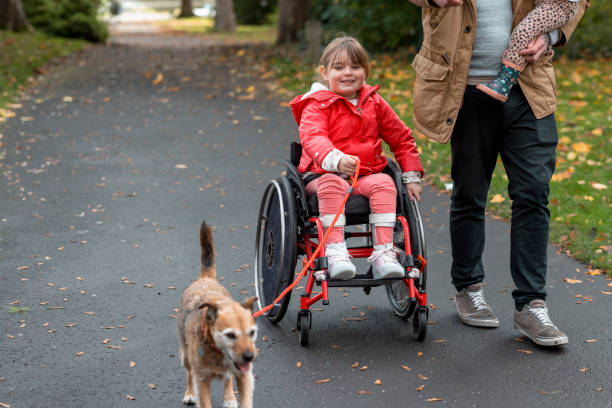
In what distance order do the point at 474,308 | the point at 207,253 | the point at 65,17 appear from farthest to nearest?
1. the point at 65,17
2. the point at 474,308
3. the point at 207,253

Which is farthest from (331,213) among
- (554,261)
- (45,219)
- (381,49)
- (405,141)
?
(381,49)

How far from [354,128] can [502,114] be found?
0.81 metres

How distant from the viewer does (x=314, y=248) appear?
409 centimetres

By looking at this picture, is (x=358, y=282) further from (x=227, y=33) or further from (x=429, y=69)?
(x=227, y=33)

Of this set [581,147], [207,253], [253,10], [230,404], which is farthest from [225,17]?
[230,404]

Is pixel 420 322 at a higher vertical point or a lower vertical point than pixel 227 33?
lower

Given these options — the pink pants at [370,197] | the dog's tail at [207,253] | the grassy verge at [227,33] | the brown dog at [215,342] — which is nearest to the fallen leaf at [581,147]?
the pink pants at [370,197]

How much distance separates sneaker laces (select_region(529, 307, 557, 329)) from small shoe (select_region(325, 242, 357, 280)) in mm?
1022

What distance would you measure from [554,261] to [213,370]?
3.30 meters

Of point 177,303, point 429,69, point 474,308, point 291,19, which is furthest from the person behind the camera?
point 291,19

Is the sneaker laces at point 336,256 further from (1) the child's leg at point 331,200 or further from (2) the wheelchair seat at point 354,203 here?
(2) the wheelchair seat at point 354,203

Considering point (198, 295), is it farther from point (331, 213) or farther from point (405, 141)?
point (405, 141)

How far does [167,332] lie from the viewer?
13.9 ft

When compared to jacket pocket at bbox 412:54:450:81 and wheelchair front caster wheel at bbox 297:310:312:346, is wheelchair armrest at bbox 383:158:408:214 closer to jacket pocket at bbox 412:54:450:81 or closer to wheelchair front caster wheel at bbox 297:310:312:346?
jacket pocket at bbox 412:54:450:81
